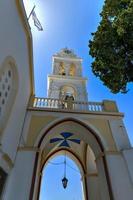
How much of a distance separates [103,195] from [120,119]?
3532 mm

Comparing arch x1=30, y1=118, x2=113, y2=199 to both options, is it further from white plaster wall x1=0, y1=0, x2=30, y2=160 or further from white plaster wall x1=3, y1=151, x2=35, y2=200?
white plaster wall x1=0, y1=0, x2=30, y2=160

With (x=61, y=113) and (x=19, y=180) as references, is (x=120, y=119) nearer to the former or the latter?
(x=61, y=113)

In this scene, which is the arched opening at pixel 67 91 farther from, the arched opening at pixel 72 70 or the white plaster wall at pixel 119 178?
the white plaster wall at pixel 119 178

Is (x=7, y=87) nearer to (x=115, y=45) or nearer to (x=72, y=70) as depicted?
(x=115, y=45)

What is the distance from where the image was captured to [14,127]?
6.34m

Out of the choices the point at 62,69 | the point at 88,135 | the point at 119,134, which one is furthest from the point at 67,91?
the point at 119,134

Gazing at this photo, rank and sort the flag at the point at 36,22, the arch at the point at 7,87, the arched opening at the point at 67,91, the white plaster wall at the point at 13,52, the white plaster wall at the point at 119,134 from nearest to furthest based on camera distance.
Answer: the white plaster wall at the point at 13,52 < the arch at the point at 7,87 < the white plaster wall at the point at 119,134 < the flag at the point at 36,22 < the arched opening at the point at 67,91

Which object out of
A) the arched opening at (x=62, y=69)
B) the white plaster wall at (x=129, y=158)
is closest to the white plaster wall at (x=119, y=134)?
the white plaster wall at (x=129, y=158)

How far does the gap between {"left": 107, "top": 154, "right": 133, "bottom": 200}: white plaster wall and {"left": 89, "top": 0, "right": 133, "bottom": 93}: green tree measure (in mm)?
2945

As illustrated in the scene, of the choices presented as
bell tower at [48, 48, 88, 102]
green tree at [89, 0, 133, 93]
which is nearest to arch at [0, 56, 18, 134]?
→ green tree at [89, 0, 133, 93]

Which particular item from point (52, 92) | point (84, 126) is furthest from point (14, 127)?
point (52, 92)

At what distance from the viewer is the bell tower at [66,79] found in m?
13.3

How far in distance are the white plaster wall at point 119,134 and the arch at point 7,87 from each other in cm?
470

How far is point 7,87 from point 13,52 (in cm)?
128
